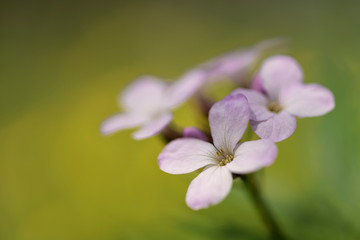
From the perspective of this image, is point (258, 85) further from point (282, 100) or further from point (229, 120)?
point (229, 120)

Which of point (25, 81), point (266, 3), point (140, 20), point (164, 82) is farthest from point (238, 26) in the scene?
point (164, 82)

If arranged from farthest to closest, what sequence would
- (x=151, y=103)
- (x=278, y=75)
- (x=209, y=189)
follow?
(x=151, y=103), (x=278, y=75), (x=209, y=189)

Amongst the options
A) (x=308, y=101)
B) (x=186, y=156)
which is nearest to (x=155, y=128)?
(x=186, y=156)

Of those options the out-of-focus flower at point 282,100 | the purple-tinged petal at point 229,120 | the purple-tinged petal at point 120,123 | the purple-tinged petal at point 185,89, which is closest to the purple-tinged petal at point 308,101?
the out-of-focus flower at point 282,100

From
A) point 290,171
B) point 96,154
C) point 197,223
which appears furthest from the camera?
point 96,154

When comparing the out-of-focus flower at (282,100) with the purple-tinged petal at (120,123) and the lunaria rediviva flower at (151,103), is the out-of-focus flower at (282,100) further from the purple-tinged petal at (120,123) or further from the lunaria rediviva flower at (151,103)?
the purple-tinged petal at (120,123)

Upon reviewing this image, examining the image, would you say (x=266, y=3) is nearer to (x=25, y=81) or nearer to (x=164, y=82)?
(x=25, y=81)
